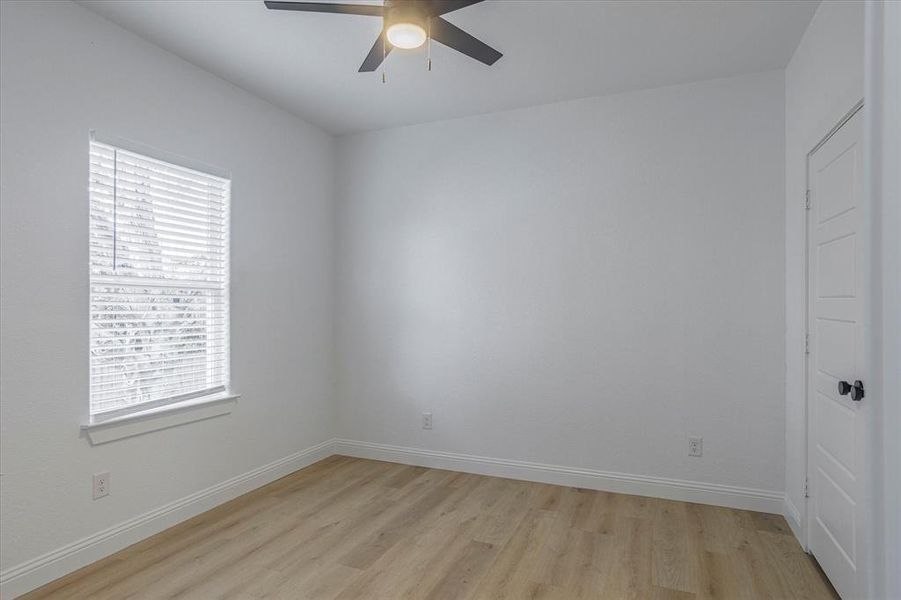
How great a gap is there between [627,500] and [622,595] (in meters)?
1.21

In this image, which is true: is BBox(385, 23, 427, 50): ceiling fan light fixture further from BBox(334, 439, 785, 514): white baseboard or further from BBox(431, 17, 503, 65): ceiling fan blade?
BBox(334, 439, 785, 514): white baseboard

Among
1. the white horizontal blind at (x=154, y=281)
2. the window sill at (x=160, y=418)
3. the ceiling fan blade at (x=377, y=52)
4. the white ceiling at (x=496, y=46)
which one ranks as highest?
the white ceiling at (x=496, y=46)

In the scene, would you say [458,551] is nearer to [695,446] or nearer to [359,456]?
[695,446]

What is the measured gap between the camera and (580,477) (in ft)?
12.6

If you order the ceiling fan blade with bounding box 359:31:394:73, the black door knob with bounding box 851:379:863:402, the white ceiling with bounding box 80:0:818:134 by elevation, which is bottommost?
the black door knob with bounding box 851:379:863:402

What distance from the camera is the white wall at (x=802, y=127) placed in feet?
7.55

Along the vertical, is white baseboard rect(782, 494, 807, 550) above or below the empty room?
below

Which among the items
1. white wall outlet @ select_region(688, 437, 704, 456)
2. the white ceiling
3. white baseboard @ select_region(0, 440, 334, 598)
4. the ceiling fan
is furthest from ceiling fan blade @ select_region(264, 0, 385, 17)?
white wall outlet @ select_region(688, 437, 704, 456)

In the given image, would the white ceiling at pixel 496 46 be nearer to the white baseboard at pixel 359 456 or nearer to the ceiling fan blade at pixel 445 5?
the ceiling fan blade at pixel 445 5

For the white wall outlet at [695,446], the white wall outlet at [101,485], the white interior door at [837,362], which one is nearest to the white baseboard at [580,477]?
the white wall outlet at [695,446]

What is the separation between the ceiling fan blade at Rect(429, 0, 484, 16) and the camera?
7.00 feet

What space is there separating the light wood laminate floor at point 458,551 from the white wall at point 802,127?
21.2 inches

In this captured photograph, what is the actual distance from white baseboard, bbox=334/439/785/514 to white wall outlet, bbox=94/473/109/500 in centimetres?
208

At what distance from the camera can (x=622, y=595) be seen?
246cm
